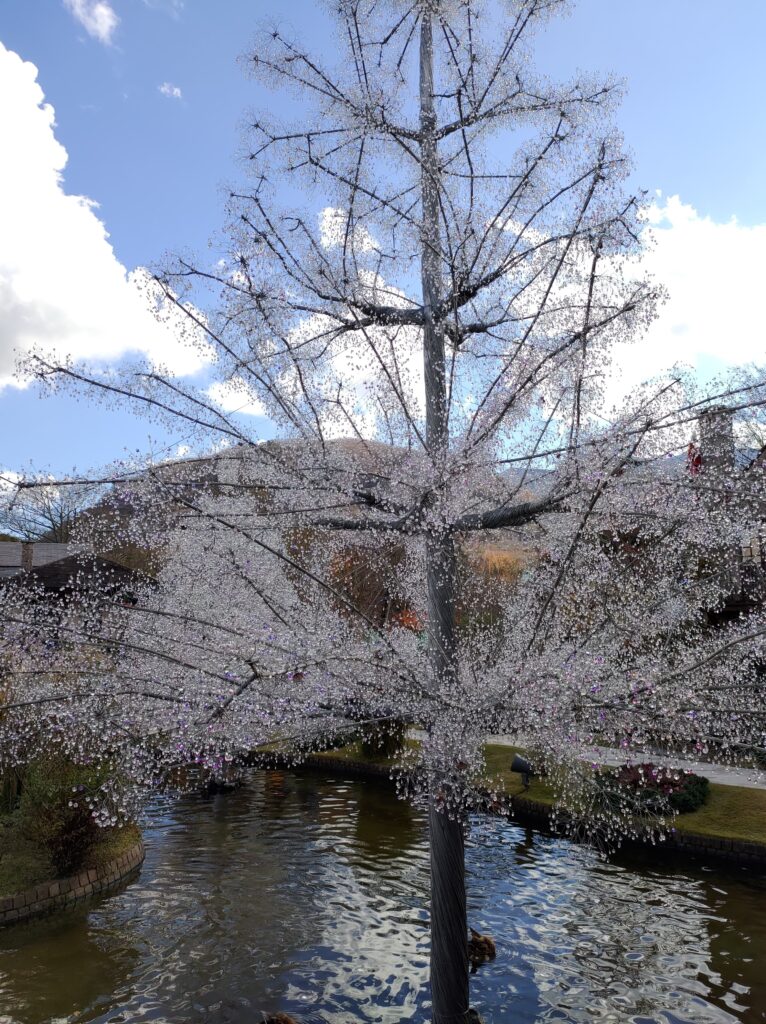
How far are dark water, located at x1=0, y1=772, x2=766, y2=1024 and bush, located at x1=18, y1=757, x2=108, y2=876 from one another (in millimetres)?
836

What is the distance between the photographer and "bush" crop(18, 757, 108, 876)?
31.6 ft

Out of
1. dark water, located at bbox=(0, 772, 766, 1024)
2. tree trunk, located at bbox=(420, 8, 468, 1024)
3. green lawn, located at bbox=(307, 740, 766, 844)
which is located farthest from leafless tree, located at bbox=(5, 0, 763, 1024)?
green lawn, located at bbox=(307, 740, 766, 844)

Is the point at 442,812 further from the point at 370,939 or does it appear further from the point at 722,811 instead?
the point at 722,811

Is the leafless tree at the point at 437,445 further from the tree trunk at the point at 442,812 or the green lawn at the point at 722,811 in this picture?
the green lawn at the point at 722,811

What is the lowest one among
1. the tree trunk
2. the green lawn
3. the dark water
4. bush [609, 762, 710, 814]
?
the dark water

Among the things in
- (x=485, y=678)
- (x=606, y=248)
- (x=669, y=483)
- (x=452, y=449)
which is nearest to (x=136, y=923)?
(x=485, y=678)

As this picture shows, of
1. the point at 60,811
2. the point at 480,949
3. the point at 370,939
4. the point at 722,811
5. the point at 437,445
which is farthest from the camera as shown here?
the point at 722,811

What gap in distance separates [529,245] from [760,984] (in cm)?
738

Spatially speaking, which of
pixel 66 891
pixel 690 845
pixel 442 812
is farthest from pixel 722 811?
pixel 66 891

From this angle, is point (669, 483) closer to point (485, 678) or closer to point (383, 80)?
point (485, 678)

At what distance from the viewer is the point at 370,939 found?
27.4ft

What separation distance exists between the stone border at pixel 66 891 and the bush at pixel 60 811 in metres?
0.24

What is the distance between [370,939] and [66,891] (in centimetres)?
405

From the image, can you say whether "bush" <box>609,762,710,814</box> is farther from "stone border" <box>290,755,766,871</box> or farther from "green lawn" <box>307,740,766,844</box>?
"stone border" <box>290,755,766,871</box>
